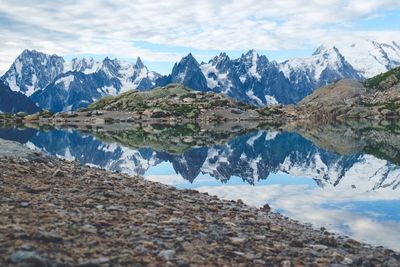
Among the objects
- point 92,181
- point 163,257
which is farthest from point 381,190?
point 163,257

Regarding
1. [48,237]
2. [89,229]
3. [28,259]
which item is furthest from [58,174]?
[28,259]

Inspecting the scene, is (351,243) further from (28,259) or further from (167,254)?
(28,259)

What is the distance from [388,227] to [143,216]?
15.7 meters

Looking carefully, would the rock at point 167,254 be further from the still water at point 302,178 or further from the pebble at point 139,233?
the still water at point 302,178

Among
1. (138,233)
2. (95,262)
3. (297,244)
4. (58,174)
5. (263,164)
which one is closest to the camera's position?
(95,262)

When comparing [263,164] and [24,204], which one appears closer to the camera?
[24,204]

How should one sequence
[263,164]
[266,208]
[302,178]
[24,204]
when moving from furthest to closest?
[263,164], [302,178], [266,208], [24,204]

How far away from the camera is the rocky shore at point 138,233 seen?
51.2 ft

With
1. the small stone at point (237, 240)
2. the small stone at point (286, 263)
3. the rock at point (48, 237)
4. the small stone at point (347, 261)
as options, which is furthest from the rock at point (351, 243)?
the rock at point (48, 237)

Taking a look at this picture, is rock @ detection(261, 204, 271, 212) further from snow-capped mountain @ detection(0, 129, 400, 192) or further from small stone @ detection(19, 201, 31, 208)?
small stone @ detection(19, 201, 31, 208)

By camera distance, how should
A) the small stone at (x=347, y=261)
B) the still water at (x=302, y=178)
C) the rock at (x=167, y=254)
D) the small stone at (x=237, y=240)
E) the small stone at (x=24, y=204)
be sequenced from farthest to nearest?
the still water at (x=302, y=178), the small stone at (x=24, y=204), the small stone at (x=237, y=240), the small stone at (x=347, y=261), the rock at (x=167, y=254)

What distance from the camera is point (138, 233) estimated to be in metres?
18.9

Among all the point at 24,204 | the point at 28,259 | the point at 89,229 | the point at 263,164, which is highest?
the point at 263,164

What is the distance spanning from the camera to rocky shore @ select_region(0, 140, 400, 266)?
1562 centimetres
